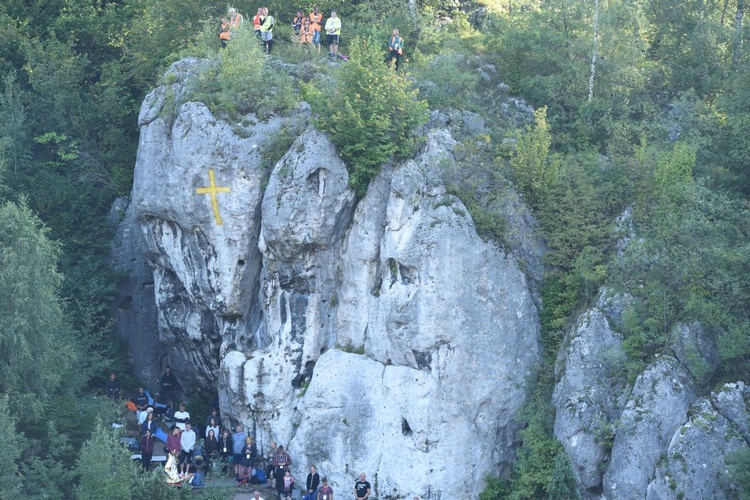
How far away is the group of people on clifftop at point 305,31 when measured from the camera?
27250mm

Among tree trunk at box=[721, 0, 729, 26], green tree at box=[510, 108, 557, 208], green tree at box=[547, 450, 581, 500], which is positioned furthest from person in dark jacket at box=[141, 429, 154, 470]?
tree trunk at box=[721, 0, 729, 26]

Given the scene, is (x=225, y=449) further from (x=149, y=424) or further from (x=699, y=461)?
(x=699, y=461)

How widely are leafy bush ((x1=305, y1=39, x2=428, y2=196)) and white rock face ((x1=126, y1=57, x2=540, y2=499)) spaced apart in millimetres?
360

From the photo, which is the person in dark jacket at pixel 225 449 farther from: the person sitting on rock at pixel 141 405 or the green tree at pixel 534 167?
the green tree at pixel 534 167

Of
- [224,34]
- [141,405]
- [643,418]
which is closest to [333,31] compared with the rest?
[224,34]

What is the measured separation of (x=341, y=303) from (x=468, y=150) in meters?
4.03

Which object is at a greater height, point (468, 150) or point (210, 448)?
point (468, 150)

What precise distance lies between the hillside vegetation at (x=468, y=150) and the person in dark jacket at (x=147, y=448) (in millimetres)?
1031

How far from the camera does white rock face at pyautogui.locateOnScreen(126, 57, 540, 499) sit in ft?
75.7

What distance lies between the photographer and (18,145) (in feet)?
97.3

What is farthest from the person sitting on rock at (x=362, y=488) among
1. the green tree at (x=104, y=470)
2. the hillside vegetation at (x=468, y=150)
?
the green tree at (x=104, y=470)

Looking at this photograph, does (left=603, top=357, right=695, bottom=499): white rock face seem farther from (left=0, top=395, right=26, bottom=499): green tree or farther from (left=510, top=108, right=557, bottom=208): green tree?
(left=0, top=395, right=26, bottom=499): green tree

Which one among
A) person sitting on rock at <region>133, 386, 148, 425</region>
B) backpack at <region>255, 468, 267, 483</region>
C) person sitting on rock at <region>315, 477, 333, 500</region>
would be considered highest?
person sitting on rock at <region>133, 386, 148, 425</region>

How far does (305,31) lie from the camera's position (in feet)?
91.0
